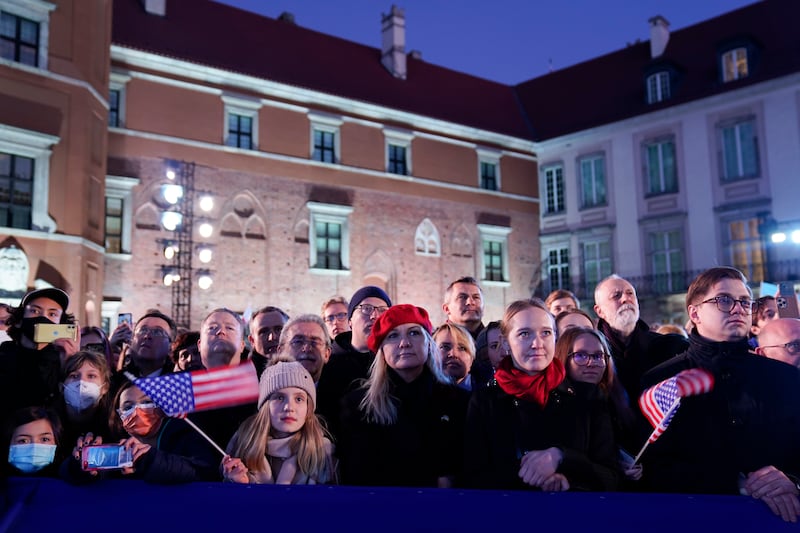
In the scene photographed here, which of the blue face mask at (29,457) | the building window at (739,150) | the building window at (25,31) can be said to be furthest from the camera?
the building window at (739,150)

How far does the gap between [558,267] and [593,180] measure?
11.9 ft

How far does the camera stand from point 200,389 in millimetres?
3494

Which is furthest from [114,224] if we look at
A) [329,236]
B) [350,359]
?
[350,359]

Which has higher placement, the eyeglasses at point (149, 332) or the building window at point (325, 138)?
the building window at point (325, 138)

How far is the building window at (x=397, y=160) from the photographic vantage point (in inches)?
973

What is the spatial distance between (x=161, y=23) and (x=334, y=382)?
20.2 meters

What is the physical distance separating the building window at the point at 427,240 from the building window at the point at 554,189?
567cm

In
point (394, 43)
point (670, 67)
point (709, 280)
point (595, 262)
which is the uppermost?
point (394, 43)

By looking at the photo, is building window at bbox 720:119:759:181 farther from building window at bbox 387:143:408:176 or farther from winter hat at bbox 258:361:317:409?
winter hat at bbox 258:361:317:409

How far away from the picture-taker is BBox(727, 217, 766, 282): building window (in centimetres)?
2270

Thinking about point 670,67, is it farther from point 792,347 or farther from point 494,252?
point 792,347

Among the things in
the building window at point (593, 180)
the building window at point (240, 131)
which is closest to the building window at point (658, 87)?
the building window at point (593, 180)

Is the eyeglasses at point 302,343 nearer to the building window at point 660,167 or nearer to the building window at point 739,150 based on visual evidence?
the building window at point 739,150

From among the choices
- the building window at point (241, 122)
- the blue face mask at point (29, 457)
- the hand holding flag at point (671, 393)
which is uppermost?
the building window at point (241, 122)
